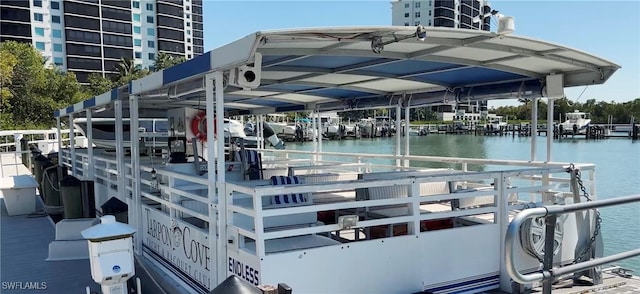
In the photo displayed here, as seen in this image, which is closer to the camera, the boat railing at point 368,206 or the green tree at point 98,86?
the boat railing at point 368,206

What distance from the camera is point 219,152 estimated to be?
4.03 m

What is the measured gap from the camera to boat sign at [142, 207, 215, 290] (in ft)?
14.7

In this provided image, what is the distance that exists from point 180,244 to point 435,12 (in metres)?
91.4

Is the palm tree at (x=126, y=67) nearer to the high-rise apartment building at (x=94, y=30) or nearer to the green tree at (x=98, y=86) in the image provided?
the high-rise apartment building at (x=94, y=30)

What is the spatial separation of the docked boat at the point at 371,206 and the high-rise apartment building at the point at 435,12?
8368cm

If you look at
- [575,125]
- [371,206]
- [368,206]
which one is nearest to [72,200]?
[371,206]

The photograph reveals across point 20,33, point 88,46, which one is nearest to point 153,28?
point 88,46

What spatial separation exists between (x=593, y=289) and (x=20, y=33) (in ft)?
204

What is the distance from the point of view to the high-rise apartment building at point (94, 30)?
53.2 m

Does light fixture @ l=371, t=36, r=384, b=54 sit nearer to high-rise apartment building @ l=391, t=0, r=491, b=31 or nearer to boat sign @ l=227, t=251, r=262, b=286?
boat sign @ l=227, t=251, r=262, b=286

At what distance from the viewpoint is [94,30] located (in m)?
58.6

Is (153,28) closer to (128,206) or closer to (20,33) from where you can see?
(20,33)

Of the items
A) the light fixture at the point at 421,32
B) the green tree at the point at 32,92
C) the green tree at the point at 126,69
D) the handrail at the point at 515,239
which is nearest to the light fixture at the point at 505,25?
the light fixture at the point at 421,32

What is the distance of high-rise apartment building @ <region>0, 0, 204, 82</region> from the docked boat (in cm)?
5746
